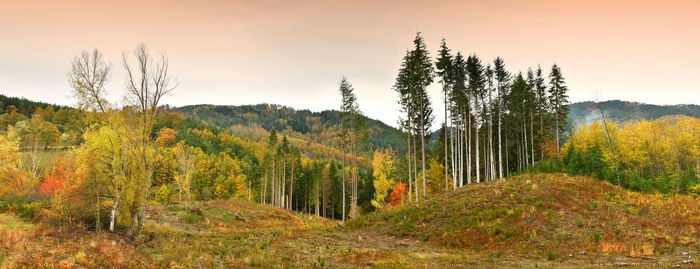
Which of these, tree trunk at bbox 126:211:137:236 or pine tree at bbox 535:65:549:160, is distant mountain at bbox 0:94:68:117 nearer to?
tree trunk at bbox 126:211:137:236

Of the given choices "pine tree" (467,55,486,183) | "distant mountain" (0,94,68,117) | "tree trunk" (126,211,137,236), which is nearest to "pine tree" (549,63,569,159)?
"pine tree" (467,55,486,183)

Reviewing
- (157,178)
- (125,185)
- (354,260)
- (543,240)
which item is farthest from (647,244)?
(157,178)

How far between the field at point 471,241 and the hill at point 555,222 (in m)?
0.05

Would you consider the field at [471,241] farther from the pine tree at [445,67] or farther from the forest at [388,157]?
the pine tree at [445,67]

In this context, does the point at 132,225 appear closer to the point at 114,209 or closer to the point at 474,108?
the point at 114,209

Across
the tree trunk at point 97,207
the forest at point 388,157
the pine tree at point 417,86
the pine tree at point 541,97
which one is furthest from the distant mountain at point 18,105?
the pine tree at point 541,97

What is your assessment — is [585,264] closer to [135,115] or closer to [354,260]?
[354,260]

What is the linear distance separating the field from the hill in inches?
1.9

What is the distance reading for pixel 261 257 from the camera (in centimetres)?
1248

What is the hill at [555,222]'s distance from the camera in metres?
12.8

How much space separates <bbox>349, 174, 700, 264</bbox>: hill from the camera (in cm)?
1281

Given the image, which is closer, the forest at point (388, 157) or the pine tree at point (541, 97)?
the forest at point (388, 157)

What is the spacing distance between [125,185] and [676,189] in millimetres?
43532

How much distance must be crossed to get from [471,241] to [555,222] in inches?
183
